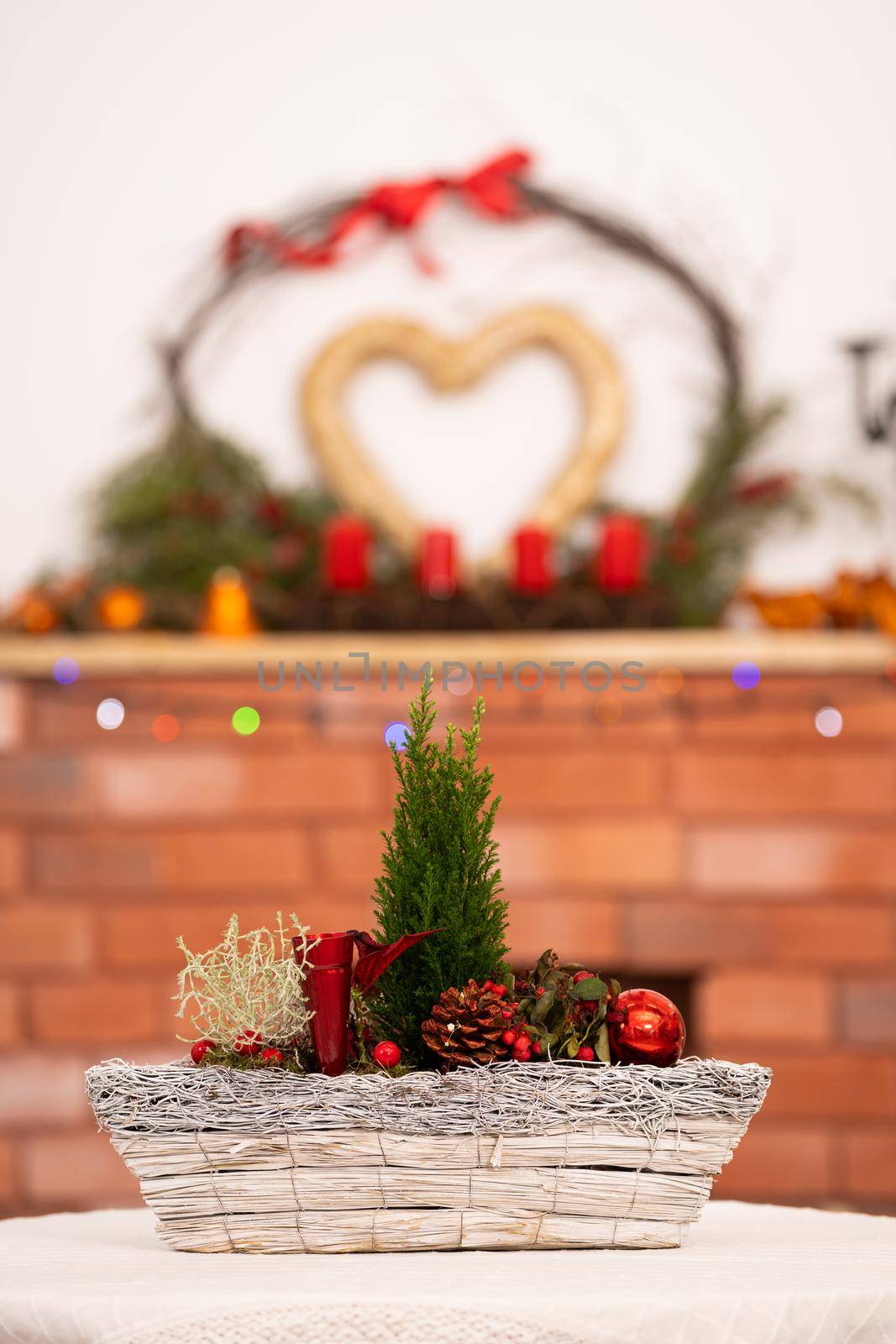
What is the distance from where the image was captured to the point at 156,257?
6.93 ft

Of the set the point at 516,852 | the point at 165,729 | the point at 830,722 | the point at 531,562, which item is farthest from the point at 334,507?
the point at 830,722

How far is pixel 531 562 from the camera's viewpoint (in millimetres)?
1880

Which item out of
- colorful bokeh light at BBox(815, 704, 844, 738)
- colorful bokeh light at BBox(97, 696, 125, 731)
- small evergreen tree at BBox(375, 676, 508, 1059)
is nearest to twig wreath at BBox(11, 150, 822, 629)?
colorful bokeh light at BBox(97, 696, 125, 731)

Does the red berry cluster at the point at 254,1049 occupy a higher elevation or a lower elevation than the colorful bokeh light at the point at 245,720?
lower

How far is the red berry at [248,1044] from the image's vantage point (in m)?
0.78

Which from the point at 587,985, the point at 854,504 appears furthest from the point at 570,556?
the point at 587,985

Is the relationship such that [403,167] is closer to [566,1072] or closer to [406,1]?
[406,1]

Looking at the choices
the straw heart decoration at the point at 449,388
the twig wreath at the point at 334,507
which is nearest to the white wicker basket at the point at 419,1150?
the twig wreath at the point at 334,507

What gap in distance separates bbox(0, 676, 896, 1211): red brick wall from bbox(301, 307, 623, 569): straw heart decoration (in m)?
0.33

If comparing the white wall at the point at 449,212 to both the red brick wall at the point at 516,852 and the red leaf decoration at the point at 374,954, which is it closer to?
the red brick wall at the point at 516,852

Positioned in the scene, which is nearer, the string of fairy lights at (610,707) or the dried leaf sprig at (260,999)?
the dried leaf sprig at (260,999)

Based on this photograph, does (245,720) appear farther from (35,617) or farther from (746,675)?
(746,675)

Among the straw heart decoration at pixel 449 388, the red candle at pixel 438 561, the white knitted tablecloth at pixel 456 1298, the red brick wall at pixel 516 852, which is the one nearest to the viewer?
the white knitted tablecloth at pixel 456 1298

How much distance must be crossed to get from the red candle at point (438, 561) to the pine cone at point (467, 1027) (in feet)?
3.81
